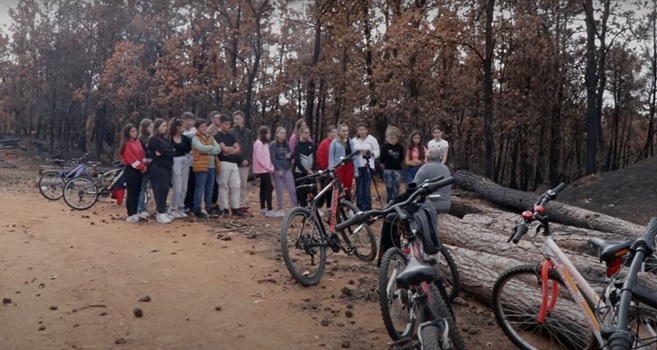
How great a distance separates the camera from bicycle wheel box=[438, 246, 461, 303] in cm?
507

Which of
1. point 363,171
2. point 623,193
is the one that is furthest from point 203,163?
point 623,193

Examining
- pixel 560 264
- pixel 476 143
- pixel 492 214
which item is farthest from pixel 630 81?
pixel 560 264

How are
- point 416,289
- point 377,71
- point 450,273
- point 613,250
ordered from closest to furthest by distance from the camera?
point 416,289 → point 613,250 → point 450,273 → point 377,71

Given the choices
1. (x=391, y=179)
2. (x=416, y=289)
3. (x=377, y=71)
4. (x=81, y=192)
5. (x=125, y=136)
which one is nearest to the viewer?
(x=416, y=289)

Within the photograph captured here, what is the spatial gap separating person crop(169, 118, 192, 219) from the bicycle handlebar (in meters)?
5.66

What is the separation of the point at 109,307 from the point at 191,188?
4.93 m

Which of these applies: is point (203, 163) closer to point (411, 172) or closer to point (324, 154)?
point (324, 154)

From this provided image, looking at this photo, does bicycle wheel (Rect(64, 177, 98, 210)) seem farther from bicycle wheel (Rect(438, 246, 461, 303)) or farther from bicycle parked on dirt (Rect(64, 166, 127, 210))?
bicycle wheel (Rect(438, 246, 461, 303))

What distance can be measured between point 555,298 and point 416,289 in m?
1.44

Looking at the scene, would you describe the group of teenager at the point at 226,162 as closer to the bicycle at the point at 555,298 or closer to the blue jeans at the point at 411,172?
the blue jeans at the point at 411,172

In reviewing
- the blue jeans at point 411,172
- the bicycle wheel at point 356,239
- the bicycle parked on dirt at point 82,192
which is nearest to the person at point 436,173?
the bicycle wheel at point 356,239

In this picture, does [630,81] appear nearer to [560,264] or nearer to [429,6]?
[429,6]

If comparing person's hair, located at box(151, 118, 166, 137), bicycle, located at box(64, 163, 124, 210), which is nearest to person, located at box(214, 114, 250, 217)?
person's hair, located at box(151, 118, 166, 137)

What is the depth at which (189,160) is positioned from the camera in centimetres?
927
